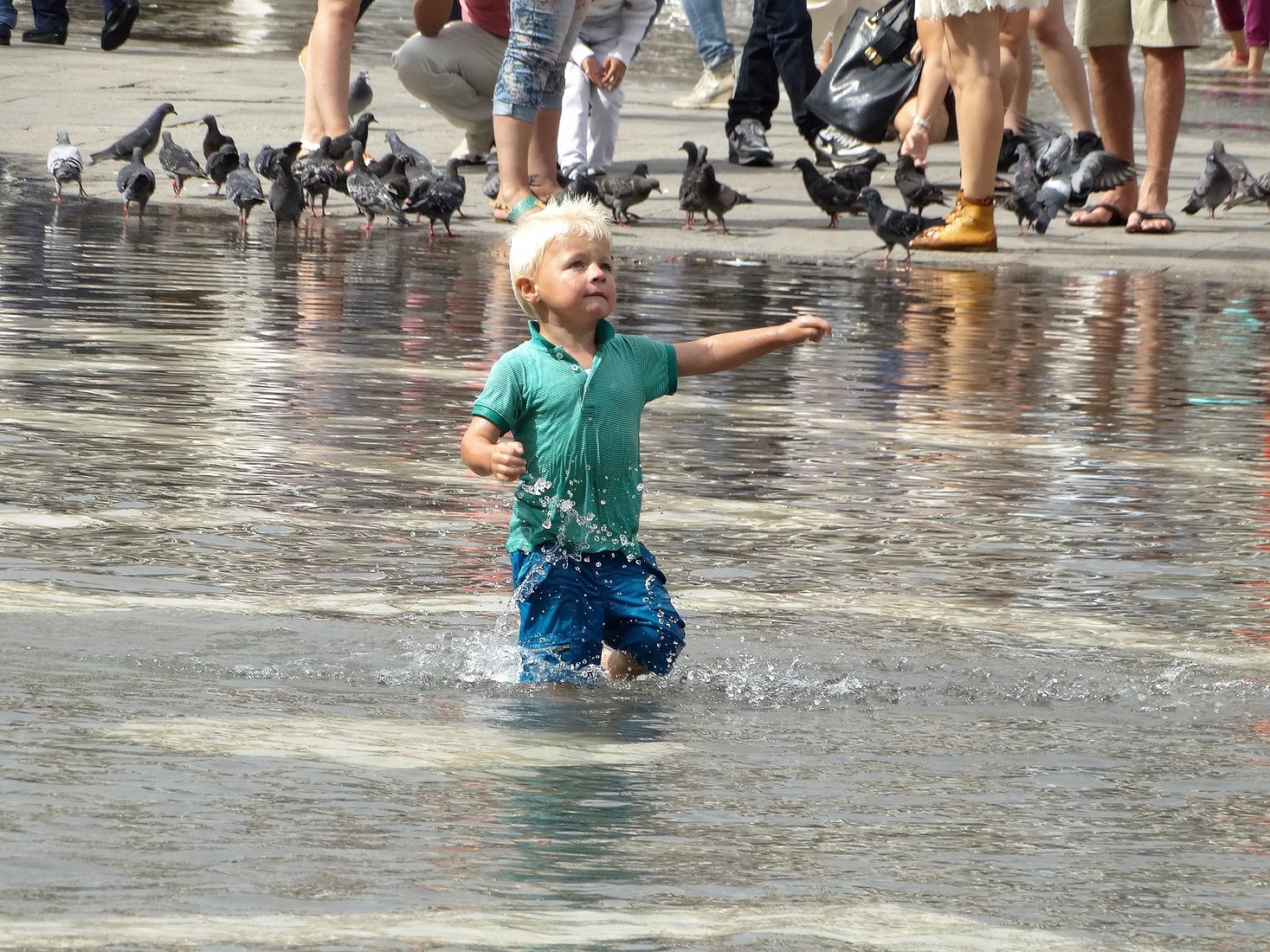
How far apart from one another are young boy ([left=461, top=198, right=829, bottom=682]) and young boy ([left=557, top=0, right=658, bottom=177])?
788 cm

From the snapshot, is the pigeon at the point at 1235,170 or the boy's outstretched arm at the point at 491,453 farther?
the pigeon at the point at 1235,170

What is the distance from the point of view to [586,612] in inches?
188

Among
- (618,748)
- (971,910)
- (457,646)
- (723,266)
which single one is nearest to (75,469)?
(457,646)

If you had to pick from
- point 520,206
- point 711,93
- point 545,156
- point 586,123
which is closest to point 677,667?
point 520,206

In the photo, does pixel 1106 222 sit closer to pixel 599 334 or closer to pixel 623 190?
pixel 623 190

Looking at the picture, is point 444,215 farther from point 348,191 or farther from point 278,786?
point 278,786

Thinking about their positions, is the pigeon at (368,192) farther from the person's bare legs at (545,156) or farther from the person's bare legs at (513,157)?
the person's bare legs at (545,156)

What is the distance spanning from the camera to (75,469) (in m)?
6.29

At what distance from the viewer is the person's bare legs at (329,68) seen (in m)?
12.8

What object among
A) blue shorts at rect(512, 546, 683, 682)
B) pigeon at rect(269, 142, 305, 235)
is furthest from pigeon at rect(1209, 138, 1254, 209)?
blue shorts at rect(512, 546, 683, 682)

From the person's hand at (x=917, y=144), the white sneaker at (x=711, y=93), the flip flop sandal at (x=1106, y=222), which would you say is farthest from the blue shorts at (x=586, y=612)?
the white sneaker at (x=711, y=93)

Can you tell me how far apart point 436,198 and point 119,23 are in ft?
31.2

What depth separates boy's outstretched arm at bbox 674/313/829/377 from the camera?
15.9 feet

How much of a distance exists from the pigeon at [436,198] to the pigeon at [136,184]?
5.34ft
